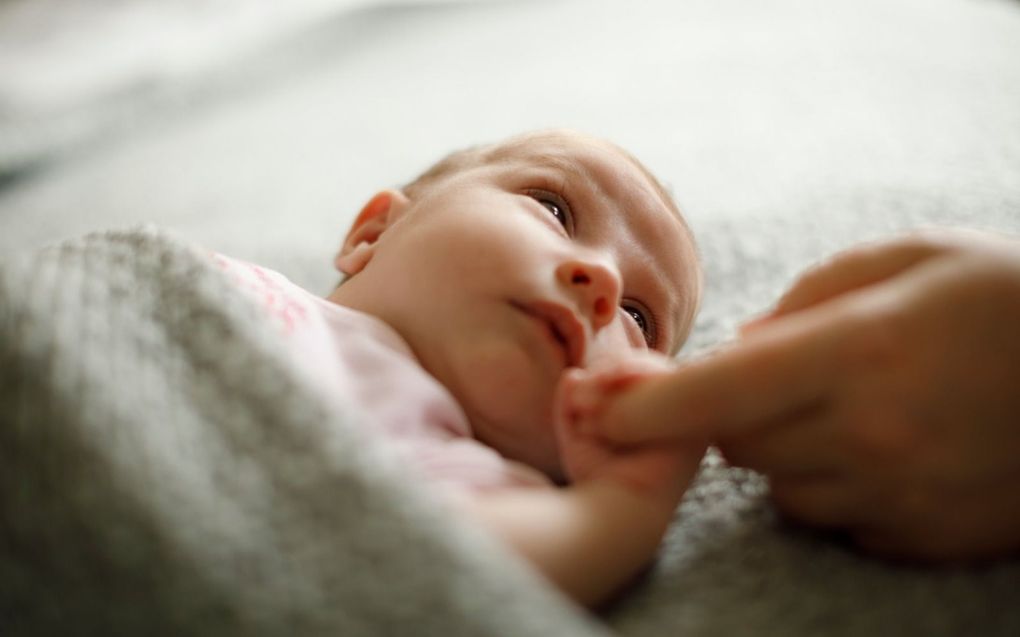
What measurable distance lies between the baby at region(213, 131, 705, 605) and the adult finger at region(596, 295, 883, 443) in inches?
2.1

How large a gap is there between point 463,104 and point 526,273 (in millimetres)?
1123

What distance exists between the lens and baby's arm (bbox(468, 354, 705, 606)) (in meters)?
0.56

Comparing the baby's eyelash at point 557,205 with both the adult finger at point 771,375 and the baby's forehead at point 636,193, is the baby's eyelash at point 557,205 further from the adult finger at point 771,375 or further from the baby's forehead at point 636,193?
the adult finger at point 771,375

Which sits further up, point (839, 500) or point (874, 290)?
point (874, 290)

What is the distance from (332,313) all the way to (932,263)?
0.44m

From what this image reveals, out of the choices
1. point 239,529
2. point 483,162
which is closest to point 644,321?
point 483,162

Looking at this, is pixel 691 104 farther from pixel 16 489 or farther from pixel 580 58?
pixel 16 489

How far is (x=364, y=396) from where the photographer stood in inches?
27.8

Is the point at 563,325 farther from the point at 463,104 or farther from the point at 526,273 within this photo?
the point at 463,104

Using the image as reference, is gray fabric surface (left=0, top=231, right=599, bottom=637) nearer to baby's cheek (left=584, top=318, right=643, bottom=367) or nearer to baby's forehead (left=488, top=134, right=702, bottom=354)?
baby's cheek (left=584, top=318, right=643, bottom=367)

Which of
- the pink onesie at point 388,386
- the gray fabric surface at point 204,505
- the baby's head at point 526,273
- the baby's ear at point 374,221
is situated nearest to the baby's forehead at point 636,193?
the baby's head at point 526,273

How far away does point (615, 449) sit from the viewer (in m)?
0.65

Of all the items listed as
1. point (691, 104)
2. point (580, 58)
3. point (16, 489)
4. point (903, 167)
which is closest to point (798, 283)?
point (16, 489)

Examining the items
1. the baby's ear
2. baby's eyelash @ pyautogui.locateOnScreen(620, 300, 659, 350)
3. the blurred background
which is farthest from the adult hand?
Answer: the blurred background
